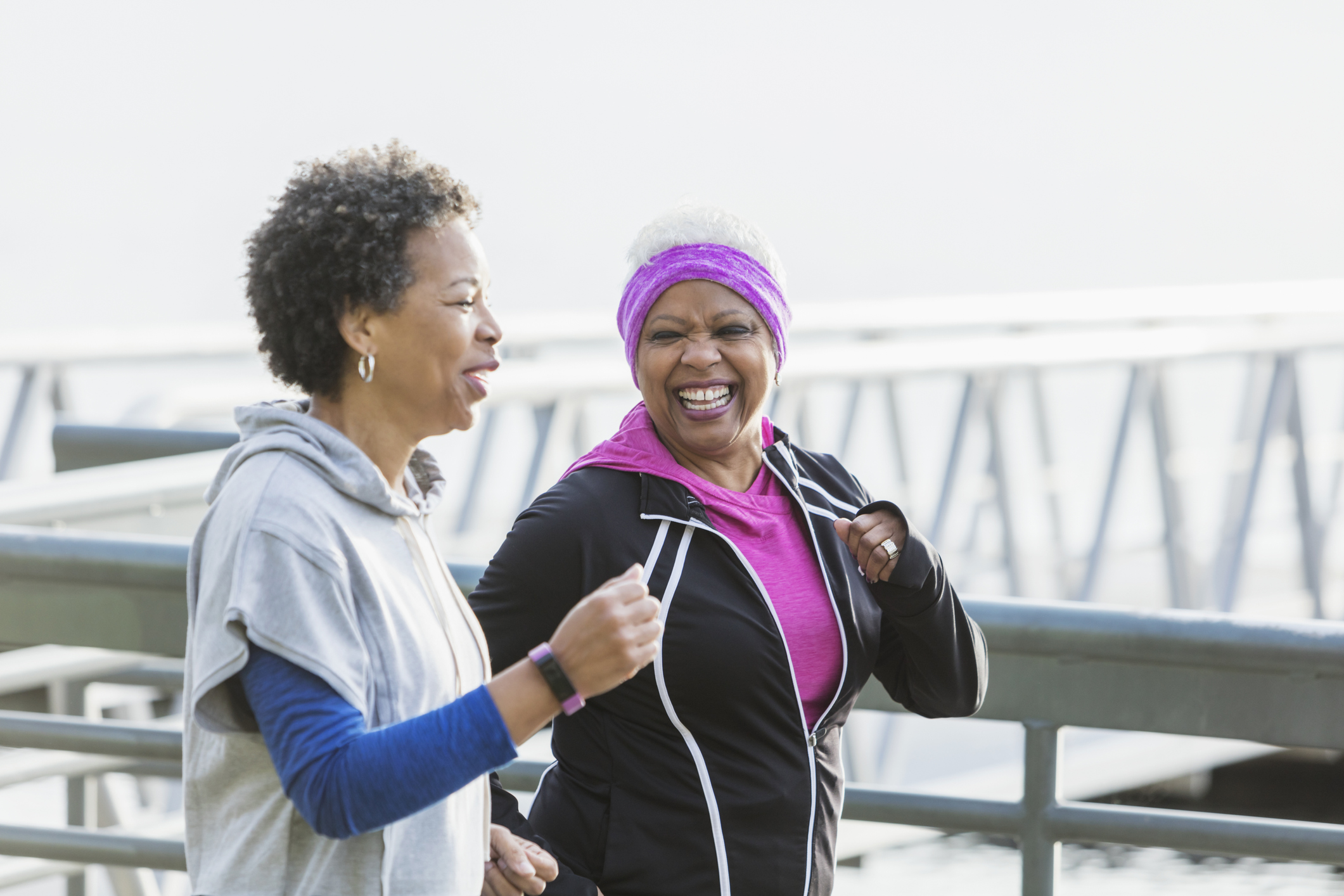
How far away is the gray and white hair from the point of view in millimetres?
2090

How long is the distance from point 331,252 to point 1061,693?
129 centimetres

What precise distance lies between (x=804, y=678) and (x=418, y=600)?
626mm

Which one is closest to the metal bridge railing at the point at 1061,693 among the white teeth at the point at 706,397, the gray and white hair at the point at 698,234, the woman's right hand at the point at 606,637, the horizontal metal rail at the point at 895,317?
the white teeth at the point at 706,397

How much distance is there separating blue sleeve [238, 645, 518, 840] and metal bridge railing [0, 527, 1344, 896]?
3.15 feet

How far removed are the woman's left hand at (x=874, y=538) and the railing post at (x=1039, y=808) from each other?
Answer: 1.60ft

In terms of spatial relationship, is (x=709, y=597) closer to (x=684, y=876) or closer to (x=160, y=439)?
(x=684, y=876)

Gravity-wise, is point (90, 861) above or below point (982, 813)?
below

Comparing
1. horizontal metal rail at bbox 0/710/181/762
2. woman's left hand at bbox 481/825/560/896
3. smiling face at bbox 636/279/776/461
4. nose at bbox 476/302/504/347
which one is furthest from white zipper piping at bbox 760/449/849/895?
horizontal metal rail at bbox 0/710/181/762

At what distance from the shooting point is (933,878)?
6.50 m

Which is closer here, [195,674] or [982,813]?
[195,674]

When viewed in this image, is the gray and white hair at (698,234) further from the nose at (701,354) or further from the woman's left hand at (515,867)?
the woman's left hand at (515,867)

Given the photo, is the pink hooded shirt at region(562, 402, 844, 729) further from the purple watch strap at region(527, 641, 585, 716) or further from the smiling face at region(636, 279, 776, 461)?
the purple watch strap at region(527, 641, 585, 716)

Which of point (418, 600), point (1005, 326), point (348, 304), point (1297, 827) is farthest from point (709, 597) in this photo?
point (1005, 326)

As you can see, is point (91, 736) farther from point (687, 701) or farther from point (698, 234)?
point (698, 234)
